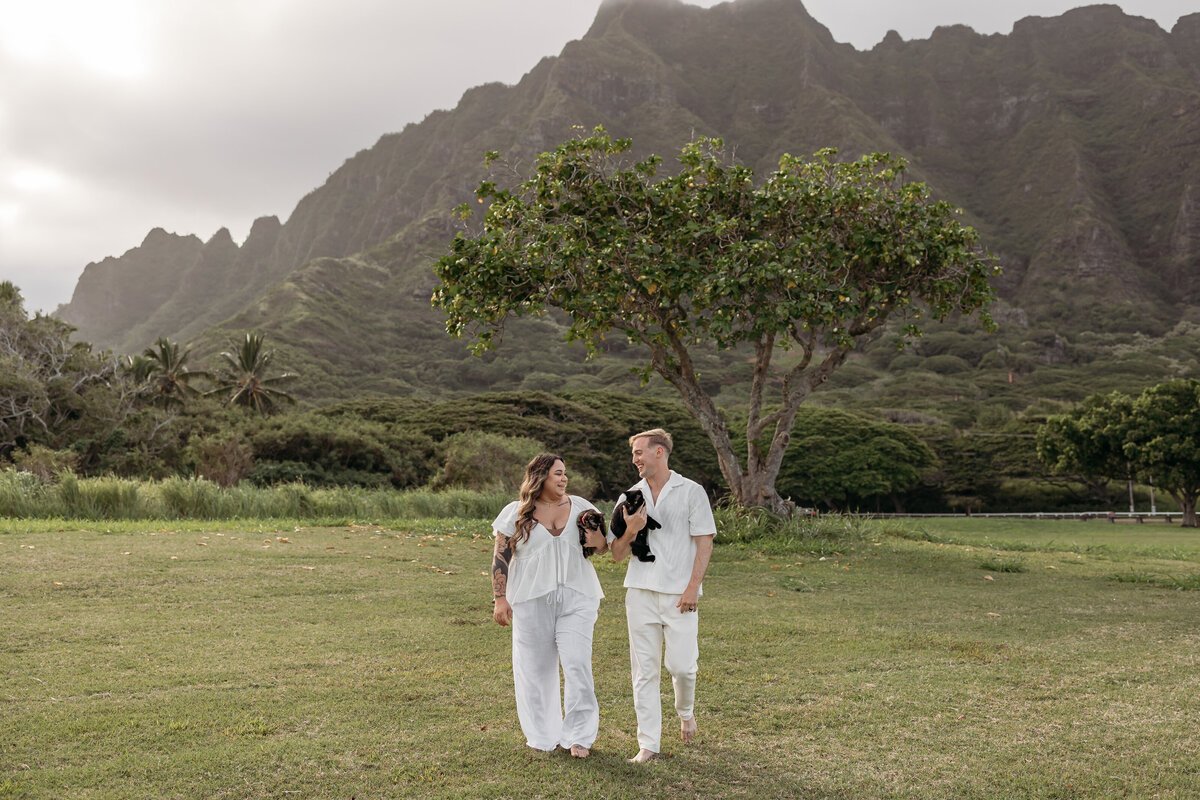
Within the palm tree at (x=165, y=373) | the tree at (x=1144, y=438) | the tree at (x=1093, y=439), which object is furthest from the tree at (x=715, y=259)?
the palm tree at (x=165, y=373)

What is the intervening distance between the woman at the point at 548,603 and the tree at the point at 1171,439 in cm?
3408

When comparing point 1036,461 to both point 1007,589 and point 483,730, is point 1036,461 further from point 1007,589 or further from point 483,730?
point 483,730

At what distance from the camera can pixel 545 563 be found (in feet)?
15.7

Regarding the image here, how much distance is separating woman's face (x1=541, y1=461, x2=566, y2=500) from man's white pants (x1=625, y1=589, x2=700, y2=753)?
701 mm

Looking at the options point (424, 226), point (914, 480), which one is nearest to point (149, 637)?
point (914, 480)

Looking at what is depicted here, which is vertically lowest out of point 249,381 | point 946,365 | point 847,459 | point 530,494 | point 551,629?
point 847,459

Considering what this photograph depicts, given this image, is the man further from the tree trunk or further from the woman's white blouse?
the tree trunk

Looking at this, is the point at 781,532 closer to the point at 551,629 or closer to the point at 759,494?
the point at 759,494

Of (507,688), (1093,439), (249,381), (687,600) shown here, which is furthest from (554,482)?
(249,381)

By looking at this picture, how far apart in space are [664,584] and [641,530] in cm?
32

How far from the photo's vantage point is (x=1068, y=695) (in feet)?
18.7

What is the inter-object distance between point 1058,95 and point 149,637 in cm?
20034

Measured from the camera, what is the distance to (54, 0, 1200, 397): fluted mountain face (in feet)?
373

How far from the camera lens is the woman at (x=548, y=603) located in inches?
184
